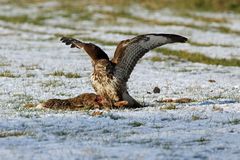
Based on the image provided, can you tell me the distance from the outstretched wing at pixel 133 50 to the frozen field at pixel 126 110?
27.7 inches

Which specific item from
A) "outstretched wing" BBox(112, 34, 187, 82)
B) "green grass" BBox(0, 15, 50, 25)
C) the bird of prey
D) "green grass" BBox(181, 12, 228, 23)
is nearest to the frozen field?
the bird of prey

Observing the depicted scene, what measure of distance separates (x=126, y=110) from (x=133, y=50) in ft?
3.37

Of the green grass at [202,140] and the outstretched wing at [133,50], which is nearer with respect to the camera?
the green grass at [202,140]

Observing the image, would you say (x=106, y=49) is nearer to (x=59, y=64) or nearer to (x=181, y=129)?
(x=59, y=64)

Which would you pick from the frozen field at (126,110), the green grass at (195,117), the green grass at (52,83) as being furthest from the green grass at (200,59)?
the green grass at (195,117)

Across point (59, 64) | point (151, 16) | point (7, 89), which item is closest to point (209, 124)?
point (7, 89)

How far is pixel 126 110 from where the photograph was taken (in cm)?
1161

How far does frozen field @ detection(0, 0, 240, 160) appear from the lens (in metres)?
8.77

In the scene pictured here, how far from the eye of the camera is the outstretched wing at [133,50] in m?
11.4

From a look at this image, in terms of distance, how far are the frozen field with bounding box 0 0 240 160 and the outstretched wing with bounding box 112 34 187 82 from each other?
705 millimetres

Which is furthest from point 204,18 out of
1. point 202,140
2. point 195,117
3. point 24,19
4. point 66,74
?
point 202,140

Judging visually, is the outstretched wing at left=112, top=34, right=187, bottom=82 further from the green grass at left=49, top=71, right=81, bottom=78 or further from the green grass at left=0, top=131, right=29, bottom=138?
the green grass at left=49, top=71, right=81, bottom=78

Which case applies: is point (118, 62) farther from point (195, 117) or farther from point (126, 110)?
point (195, 117)

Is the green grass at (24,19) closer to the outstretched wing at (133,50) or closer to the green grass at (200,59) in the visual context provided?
the green grass at (200,59)
